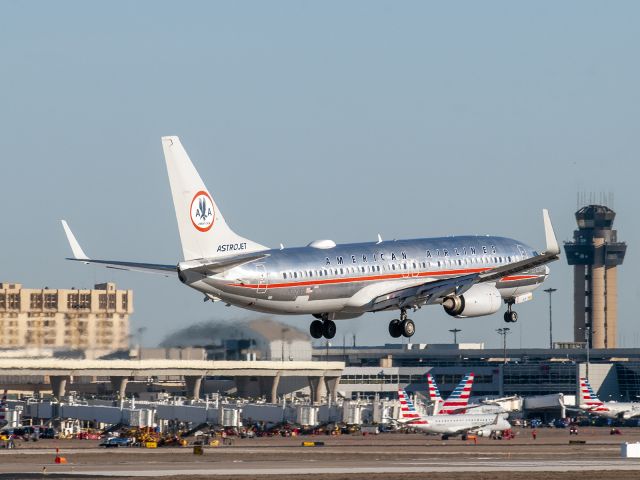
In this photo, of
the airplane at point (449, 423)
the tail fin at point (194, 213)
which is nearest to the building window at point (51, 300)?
the airplane at point (449, 423)

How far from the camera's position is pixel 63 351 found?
392 feet

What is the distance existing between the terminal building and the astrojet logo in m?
34.1

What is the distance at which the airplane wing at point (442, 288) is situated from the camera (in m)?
92.6

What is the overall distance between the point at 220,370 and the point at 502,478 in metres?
56.1

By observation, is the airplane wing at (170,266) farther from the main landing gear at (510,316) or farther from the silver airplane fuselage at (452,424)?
the silver airplane fuselage at (452,424)

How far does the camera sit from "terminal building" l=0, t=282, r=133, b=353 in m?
119

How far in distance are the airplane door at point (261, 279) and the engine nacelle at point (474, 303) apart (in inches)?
584

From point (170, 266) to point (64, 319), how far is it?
4128 centimetres

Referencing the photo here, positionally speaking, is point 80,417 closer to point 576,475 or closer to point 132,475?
point 132,475

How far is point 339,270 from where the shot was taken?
89500 mm

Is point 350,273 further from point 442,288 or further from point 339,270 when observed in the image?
point 442,288

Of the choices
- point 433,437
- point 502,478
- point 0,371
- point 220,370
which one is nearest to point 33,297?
point 0,371

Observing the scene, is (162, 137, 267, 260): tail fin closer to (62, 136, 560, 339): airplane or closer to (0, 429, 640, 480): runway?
(62, 136, 560, 339): airplane

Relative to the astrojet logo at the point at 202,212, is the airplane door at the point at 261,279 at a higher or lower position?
lower
